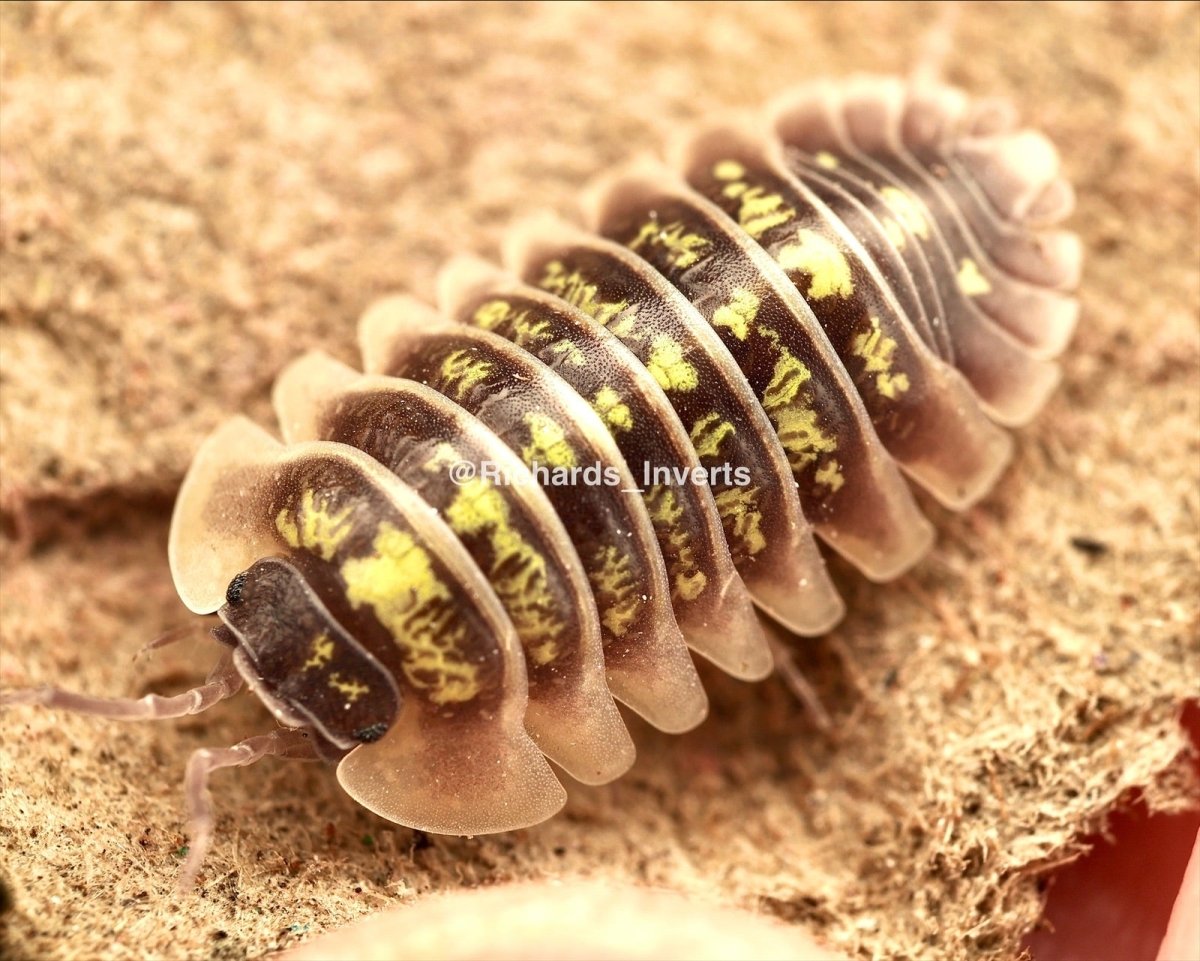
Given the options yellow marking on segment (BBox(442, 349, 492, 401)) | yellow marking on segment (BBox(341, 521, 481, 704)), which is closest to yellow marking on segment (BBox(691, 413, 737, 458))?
yellow marking on segment (BBox(442, 349, 492, 401))

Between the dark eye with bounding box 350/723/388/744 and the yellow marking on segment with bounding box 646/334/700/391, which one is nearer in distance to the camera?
the dark eye with bounding box 350/723/388/744

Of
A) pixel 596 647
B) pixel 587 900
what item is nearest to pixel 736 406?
pixel 596 647

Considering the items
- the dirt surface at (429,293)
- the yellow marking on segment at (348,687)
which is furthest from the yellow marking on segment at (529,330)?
the dirt surface at (429,293)

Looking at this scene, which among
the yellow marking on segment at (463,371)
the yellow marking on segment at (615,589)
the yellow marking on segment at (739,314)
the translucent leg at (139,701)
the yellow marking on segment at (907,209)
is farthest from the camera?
the yellow marking on segment at (907,209)

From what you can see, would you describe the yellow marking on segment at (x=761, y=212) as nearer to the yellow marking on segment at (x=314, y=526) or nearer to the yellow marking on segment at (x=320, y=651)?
the yellow marking on segment at (x=314, y=526)

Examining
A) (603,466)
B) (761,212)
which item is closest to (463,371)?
(603,466)

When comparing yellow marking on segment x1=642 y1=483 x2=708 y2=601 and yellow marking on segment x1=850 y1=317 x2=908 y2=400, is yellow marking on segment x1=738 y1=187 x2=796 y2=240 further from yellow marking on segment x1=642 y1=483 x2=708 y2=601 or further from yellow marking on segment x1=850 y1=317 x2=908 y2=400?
yellow marking on segment x1=642 y1=483 x2=708 y2=601

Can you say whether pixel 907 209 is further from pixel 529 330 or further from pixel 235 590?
pixel 235 590
